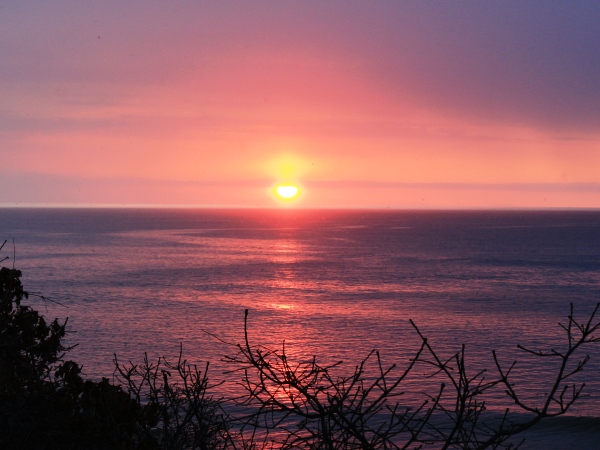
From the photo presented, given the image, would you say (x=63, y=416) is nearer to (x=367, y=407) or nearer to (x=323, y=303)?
(x=367, y=407)

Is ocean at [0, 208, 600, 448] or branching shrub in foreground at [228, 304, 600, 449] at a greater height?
branching shrub in foreground at [228, 304, 600, 449]

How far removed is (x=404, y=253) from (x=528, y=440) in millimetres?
106057

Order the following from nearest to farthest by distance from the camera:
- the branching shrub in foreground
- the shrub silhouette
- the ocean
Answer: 1. the branching shrub in foreground
2. the shrub silhouette
3. the ocean

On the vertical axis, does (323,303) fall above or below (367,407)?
below

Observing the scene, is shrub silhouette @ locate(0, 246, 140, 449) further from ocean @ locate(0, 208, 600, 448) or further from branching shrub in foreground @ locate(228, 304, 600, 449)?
ocean @ locate(0, 208, 600, 448)

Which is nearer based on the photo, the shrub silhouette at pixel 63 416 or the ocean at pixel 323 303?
the shrub silhouette at pixel 63 416

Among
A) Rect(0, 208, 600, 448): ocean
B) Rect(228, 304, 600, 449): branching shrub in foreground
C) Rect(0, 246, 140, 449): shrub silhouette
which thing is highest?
Rect(228, 304, 600, 449): branching shrub in foreground

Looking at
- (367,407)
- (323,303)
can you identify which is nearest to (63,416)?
(367,407)

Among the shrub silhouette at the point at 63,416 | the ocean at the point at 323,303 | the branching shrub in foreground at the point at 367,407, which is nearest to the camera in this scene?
the branching shrub in foreground at the point at 367,407

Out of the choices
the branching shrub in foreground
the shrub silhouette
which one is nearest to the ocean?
the branching shrub in foreground

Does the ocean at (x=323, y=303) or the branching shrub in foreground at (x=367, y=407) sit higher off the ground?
the branching shrub in foreground at (x=367, y=407)

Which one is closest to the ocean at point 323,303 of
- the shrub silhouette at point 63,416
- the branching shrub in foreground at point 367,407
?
the branching shrub in foreground at point 367,407

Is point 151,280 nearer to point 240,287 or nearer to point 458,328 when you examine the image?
A: point 240,287

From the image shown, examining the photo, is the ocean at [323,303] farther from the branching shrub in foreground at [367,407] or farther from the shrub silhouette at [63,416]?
the shrub silhouette at [63,416]
